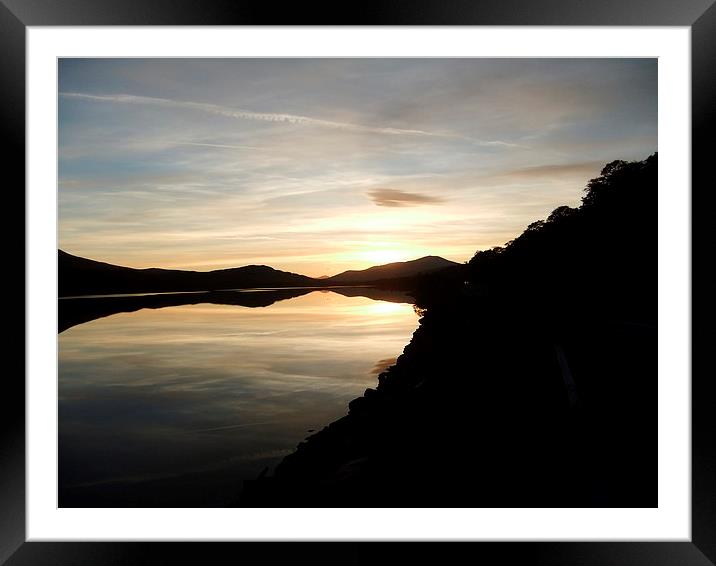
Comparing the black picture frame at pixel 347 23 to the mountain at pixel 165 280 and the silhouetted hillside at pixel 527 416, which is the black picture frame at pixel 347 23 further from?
the mountain at pixel 165 280

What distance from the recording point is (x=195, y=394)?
374 inches

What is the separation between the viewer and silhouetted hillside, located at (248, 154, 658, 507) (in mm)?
2828

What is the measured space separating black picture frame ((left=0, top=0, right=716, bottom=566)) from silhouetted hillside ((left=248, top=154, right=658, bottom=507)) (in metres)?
0.68

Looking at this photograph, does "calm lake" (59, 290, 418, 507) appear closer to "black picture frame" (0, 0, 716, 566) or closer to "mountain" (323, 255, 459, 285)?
"mountain" (323, 255, 459, 285)

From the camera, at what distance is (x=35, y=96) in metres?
2.10

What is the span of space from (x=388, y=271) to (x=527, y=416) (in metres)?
7.04

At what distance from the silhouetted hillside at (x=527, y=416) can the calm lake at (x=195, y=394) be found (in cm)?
142

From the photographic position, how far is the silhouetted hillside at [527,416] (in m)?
2.83

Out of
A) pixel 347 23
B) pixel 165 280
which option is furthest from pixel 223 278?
pixel 347 23

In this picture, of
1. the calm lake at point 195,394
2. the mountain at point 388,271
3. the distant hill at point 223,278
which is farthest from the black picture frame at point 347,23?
the mountain at point 388,271

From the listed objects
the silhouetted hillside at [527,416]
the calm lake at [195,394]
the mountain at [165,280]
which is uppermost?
the mountain at [165,280]

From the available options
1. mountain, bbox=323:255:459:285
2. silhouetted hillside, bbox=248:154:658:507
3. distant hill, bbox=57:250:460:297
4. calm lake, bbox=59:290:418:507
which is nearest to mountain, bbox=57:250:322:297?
distant hill, bbox=57:250:460:297

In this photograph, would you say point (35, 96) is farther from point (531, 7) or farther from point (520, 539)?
point (520, 539)

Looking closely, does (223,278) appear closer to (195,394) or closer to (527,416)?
(195,394)
